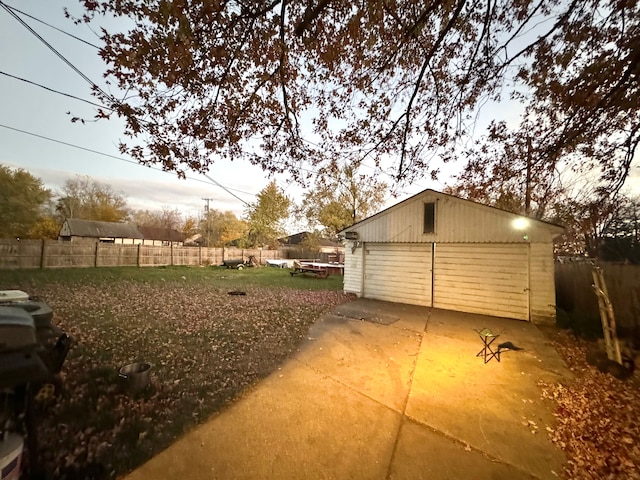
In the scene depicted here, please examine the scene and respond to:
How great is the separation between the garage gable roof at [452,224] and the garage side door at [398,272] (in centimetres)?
42

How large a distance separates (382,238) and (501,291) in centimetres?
428

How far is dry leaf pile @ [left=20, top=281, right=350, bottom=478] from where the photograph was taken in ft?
8.08

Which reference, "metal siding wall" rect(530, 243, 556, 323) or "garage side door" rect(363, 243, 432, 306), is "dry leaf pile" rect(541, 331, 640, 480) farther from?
"garage side door" rect(363, 243, 432, 306)

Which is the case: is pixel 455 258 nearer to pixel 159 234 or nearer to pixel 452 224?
pixel 452 224

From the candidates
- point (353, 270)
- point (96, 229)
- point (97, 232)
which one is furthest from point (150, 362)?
point (96, 229)

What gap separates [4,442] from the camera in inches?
61.0

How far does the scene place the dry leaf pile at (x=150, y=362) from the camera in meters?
2.46

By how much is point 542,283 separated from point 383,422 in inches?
295

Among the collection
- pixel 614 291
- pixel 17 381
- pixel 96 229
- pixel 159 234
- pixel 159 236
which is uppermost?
pixel 159 234

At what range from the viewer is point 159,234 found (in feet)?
150

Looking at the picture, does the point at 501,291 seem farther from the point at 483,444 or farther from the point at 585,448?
the point at 483,444

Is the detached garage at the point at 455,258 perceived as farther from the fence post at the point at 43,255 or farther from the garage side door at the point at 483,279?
the fence post at the point at 43,255

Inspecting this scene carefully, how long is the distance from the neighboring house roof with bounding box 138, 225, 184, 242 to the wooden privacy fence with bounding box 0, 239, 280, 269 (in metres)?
25.8

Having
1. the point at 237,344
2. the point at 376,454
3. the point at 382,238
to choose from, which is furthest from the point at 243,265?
the point at 376,454
